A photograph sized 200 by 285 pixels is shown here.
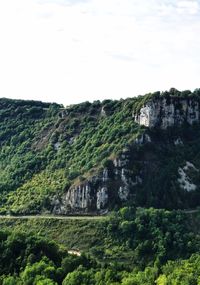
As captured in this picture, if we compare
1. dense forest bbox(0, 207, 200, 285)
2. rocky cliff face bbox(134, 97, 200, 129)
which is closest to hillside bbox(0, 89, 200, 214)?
rocky cliff face bbox(134, 97, 200, 129)

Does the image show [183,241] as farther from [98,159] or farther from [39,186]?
[39,186]

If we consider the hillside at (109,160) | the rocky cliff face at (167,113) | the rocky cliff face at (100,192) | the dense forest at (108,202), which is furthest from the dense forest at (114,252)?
the rocky cliff face at (167,113)

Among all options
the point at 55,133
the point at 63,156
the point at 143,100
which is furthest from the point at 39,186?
the point at 143,100

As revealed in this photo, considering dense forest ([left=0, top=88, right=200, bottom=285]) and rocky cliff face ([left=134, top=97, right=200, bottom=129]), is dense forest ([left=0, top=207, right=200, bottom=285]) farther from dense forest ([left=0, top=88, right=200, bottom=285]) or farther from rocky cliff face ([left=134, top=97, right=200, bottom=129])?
rocky cliff face ([left=134, top=97, right=200, bottom=129])

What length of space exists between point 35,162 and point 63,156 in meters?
9.09

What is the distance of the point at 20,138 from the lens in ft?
613

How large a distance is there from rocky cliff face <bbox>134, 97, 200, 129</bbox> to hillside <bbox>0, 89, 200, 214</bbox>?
0.92 feet

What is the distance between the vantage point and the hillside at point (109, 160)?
141750 millimetres

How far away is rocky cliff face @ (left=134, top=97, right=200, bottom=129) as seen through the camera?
156 meters

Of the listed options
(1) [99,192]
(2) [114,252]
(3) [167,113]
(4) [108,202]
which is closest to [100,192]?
(1) [99,192]

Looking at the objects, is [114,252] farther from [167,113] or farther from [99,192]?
[167,113]

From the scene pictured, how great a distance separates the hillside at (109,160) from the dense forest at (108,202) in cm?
29

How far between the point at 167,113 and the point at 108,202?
3358cm

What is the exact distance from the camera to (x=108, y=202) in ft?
459
